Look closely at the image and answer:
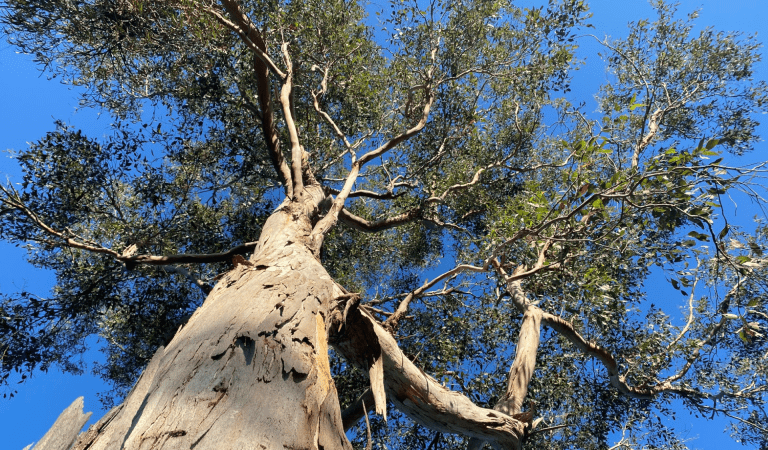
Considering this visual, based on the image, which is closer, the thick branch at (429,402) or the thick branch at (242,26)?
the thick branch at (429,402)

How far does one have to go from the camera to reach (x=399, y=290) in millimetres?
12117

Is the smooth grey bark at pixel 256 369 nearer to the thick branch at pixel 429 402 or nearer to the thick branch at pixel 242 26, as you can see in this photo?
the thick branch at pixel 429 402

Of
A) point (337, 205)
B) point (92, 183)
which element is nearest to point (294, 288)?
point (337, 205)

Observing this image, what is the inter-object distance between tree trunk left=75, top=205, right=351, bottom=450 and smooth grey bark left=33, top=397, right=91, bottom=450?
0.75 feet

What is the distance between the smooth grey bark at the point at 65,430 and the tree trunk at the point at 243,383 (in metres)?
0.23

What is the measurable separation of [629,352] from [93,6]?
40.8ft

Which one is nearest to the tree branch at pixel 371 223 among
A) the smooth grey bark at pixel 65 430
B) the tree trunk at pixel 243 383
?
the tree trunk at pixel 243 383

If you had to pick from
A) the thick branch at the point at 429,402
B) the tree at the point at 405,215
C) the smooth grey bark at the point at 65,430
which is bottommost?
the smooth grey bark at the point at 65,430

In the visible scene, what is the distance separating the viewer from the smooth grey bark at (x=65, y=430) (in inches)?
105

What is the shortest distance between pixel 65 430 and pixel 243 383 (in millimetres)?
1548

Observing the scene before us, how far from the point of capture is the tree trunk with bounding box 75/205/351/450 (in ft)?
6.09

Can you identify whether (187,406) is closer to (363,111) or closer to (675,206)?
(675,206)

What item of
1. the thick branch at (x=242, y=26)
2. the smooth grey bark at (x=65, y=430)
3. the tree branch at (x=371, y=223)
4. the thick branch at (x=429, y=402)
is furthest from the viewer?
the tree branch at (x=371, y=223)

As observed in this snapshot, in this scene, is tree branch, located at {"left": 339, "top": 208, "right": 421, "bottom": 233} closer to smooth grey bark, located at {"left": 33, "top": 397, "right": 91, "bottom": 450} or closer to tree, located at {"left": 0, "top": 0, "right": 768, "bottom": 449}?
tree, located at {"left": 0, "top": 0, "right": 768, "bottom": 449}
